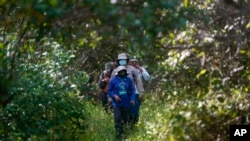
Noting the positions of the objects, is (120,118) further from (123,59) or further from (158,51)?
(158,51)

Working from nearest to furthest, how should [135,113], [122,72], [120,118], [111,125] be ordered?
[122,72] < [120,118] < [135,113] < [111,125]

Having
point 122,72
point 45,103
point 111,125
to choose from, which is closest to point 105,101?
point 111,125

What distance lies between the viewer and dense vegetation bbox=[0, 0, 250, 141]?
5.88 metres

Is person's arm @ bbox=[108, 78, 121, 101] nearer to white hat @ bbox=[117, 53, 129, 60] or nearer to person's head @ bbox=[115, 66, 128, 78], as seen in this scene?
person's head @ bbox=[115, 66, 128, 78]

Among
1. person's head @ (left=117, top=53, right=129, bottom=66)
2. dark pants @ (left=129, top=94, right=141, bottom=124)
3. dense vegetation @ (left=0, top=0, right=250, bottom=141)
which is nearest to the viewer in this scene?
dense vegetation @ (left=0, top=0, right=250, bottom=141)

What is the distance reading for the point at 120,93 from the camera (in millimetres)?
12891

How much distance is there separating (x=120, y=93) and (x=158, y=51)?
509 centimetres

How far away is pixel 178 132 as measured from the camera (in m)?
7.45

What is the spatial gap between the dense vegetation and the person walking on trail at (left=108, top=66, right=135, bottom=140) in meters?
2.55

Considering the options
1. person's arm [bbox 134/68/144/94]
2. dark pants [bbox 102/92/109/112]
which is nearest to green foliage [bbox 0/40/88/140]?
person's arm [bbox 134/68/144/94]

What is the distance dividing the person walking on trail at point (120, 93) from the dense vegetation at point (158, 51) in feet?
8.37

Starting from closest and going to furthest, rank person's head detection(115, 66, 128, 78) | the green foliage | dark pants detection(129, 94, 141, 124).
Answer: the green foliage < person's head detection(115, 66, 128, 78) < dark pants detection(129, 94, 141, 124)

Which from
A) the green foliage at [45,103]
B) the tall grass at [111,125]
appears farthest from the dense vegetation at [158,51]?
the tall grass at [111,125]

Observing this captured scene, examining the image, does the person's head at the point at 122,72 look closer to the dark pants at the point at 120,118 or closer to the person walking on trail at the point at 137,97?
the person walking on trail at the point at 137,97
